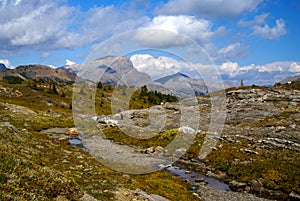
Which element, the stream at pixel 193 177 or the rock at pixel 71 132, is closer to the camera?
the stream at pixel 193 177

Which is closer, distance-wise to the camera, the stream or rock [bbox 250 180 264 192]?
rock [bbox 250 180 264 192]

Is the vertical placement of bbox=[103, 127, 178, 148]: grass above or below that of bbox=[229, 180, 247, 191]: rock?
above

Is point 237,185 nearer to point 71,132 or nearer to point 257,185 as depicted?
point 257,185

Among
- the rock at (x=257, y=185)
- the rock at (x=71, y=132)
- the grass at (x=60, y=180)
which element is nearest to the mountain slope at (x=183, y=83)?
the rock at (x=257, y=185)

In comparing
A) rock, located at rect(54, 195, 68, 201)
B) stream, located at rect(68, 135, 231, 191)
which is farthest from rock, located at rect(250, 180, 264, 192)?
rock, located at rect(54, 195, 68, 201)

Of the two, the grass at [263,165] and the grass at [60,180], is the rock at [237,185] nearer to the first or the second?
the grass at [263,165]

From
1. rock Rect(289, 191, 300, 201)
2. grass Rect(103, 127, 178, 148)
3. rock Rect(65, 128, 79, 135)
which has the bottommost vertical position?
rock Rect(289, 191, 300, 201)

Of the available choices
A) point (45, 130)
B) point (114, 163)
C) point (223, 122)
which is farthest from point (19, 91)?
point (114, 163)

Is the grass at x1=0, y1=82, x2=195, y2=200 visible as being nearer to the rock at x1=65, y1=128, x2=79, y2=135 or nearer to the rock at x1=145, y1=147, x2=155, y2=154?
the rock at x1=145, y1=147, x2=155, y2=154

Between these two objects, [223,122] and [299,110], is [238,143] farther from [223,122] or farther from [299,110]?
[299,110]

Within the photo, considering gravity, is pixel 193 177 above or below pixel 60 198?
below

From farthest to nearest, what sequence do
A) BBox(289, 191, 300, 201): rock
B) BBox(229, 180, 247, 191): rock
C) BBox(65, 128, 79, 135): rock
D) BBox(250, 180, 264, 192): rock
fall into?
BBox(65, 128, 79, 135): rock < BBox(229, 180, 247, 191): rock < BBox(250, 180, 264, 192): rock < BBox(289, 191, 300, 201): rock

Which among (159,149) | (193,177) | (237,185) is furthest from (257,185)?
(159,149)

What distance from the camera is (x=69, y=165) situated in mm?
29938
